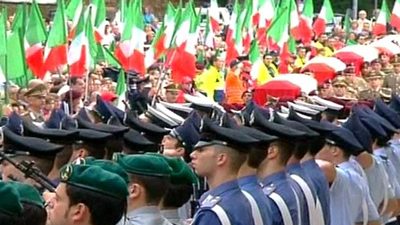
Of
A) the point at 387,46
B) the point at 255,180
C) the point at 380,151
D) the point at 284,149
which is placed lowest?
the point at 387,46

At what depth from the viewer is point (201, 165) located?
6539 millimetres

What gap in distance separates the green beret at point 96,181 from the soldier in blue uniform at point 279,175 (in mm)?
2115

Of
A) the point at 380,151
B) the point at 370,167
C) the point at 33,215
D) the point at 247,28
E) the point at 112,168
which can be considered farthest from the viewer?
the point at 247,28

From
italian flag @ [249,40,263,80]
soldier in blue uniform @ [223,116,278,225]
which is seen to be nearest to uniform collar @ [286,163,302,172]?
soldier in blue uniform @ [223,116,278,225]

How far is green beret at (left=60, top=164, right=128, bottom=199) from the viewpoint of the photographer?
4922 mm

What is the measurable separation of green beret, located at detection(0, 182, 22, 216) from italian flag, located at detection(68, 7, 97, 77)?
1104 centimetres

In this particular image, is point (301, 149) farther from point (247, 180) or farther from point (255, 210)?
point (255, 210)

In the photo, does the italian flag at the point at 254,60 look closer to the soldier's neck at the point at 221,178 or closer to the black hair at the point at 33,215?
the soldier's neck at the point at 221,178

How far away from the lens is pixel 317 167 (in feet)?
26.1

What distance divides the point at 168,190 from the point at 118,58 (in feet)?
36.4

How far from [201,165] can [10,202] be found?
2.37 meters

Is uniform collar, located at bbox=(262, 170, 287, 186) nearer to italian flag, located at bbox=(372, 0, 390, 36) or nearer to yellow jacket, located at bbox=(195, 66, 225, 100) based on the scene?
yellow jacket, located at bbox=(195, 66, 225, 100)

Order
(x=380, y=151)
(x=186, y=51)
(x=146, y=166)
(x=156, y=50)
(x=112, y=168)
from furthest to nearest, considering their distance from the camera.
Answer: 1. (x=156, y=50)
2. (x=186, y=51)
3. (x=380, y=151)
4. (x=146, y=166)
5. (x=112, y=168)

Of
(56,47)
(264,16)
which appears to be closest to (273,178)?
(56,47)
